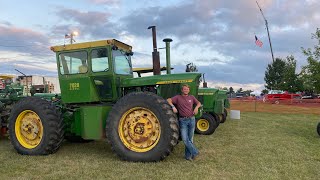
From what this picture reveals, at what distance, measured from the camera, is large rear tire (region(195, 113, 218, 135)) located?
1148 cm

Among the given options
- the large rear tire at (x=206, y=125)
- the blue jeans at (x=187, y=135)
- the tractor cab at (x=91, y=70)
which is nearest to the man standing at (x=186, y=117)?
the blue jeans at (x=187, y=135)

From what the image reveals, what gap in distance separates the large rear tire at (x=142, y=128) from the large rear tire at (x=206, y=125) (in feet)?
15.7

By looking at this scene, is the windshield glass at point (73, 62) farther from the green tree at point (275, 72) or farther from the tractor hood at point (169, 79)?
the green tree at point (275, 72)

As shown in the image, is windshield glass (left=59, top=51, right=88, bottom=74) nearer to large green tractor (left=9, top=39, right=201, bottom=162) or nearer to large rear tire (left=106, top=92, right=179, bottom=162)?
large green tractor (left=9, top=39, right=201, bottom=162)

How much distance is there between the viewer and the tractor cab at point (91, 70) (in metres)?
7.79

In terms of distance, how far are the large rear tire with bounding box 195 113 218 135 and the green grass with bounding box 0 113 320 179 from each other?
189 cm

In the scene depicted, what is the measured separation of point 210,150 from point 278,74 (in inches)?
2237

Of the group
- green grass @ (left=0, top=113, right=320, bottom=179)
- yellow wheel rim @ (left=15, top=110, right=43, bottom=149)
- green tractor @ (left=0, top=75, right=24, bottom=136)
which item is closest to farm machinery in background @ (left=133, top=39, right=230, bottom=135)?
green grass @ (left=0, top=113, right=320, bottom=179)

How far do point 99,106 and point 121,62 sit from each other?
1.25m

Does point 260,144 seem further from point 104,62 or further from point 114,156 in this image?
point 104,62

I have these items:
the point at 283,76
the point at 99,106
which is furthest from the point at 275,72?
the point at 99,106

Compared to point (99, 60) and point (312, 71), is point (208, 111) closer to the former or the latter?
point (99, 60)

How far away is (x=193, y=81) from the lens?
7953mm

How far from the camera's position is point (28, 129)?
796 centimetres
